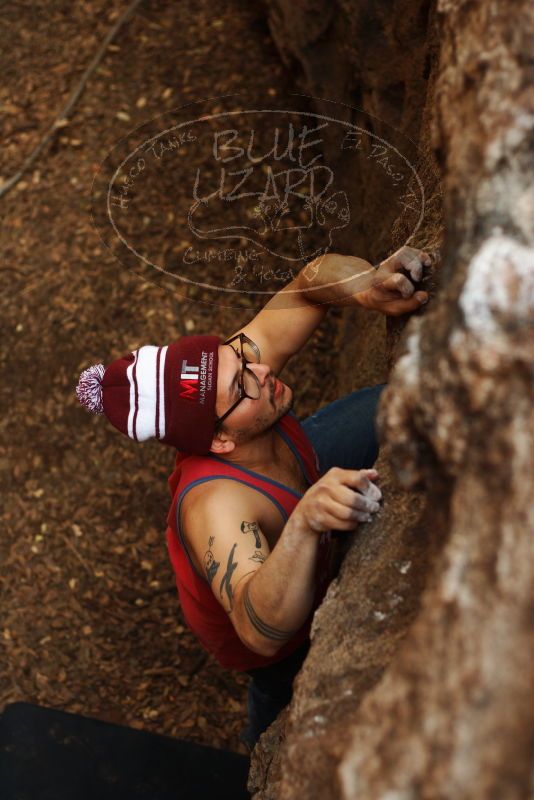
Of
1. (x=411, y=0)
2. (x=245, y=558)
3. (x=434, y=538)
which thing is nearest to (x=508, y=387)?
(x=434, y=538)

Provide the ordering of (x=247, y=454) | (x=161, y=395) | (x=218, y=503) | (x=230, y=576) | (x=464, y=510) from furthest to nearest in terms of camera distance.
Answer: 1. (x=247, y=454)
2. (x=161, y=395)
3. (x=218, y=503)
4. (x=230, y=576)
5. (x=464, y=510)

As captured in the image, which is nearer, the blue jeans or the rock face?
the rock face

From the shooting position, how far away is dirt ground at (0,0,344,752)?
3.90 metres

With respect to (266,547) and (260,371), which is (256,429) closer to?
(260,371)

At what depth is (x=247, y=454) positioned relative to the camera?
2.61 metres

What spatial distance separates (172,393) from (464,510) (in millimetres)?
1433

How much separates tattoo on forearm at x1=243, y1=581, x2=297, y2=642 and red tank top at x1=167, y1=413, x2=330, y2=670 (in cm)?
28

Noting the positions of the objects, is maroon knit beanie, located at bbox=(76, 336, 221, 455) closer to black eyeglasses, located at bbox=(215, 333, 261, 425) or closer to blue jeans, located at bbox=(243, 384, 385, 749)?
black eyeglasses, located at bbox=(215, 333, 261, 425)

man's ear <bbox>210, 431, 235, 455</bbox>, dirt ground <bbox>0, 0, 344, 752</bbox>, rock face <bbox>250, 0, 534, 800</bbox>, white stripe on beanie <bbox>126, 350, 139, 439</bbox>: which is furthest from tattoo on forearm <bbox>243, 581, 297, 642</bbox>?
dirt ground <bbox>0, 0, 344, 752</bbox>

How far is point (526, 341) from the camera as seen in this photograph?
1164mm

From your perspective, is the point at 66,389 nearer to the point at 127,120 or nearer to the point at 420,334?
the point at 127,120

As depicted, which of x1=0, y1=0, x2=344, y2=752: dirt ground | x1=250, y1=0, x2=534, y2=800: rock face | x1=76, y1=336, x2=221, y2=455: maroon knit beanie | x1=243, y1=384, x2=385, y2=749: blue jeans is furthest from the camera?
x1=0, y1=0, x2=344, y2=752: dirt ground

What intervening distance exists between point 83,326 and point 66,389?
1.22 feet

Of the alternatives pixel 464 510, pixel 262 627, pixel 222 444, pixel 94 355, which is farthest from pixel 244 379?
pixel 94 355
